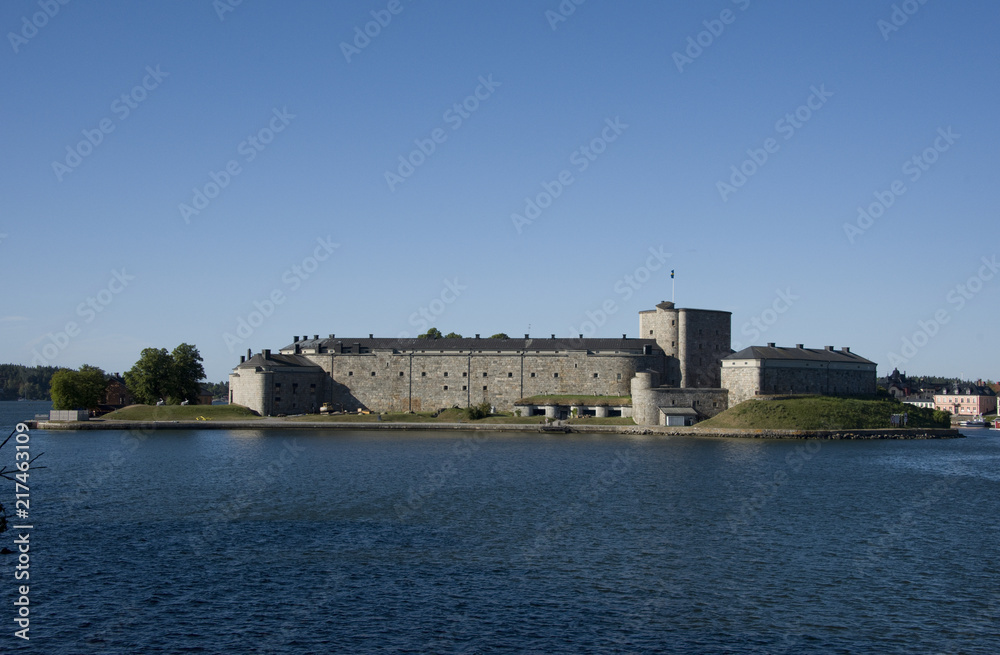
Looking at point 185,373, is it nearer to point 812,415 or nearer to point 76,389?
point 76,389

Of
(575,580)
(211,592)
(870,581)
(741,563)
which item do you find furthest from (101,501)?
(870,581)

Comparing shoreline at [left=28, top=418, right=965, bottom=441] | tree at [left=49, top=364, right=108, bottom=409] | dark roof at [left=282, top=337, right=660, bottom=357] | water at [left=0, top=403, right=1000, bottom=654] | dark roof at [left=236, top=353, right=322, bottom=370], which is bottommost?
water at [left=0, top=403, right=1000, bottom=654]

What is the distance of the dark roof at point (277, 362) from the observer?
86062mm

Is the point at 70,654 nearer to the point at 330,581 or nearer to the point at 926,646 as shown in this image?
the point at 330,581

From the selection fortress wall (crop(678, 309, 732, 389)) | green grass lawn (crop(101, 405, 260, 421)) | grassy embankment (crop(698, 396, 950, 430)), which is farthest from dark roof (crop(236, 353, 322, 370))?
grassy embankment (crop(698, 396, 950, 430))

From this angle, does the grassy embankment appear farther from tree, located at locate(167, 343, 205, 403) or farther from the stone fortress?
tree, located at locate(167, 343, 205, 403)

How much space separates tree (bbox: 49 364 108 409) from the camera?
288 feet

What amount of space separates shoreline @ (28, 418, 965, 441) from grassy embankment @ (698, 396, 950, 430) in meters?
0.95

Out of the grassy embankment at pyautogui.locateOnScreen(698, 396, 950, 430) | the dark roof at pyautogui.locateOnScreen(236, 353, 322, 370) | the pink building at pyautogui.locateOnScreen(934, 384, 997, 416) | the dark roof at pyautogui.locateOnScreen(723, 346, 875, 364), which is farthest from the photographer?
the pink building at pyautogui.locateOnScreen(934, 384, 997, 416)

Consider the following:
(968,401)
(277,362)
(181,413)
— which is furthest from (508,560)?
(968,401)

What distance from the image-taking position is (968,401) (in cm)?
12306

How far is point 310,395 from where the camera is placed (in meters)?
89.1

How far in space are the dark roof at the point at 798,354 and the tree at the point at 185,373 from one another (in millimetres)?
53525

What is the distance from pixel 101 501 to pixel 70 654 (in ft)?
61.0
